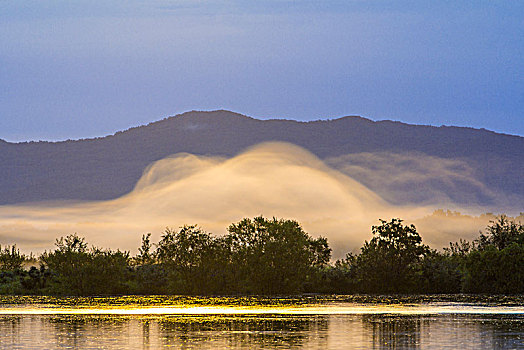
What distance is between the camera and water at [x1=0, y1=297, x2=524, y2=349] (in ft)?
97.3

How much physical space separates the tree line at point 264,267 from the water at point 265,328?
2343cm

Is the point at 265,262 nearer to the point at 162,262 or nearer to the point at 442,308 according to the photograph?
the point at 162,262

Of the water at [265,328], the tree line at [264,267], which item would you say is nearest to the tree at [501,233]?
the tree line at [264,267]

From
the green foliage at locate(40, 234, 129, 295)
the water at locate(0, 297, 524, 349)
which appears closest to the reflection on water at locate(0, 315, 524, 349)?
the water at locate(0, 297, 524, 349)

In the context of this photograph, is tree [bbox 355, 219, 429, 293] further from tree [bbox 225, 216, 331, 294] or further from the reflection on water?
the reflection on water

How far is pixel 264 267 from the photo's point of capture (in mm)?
76625

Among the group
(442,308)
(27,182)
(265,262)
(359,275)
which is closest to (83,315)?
(442,308)

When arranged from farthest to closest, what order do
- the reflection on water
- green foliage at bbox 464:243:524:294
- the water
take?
green foliage at bbox 464:243:524:294
the water
the reflection on water

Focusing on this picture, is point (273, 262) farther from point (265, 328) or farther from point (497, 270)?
point (265, 328)

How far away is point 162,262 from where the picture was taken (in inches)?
3164

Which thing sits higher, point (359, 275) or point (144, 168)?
point (144, 168)

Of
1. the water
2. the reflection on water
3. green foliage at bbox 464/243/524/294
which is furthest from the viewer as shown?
green foliage at bbox 464/243/524/294

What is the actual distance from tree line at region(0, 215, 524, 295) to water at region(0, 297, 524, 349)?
76.9 feet

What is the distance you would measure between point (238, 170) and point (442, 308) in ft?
428
